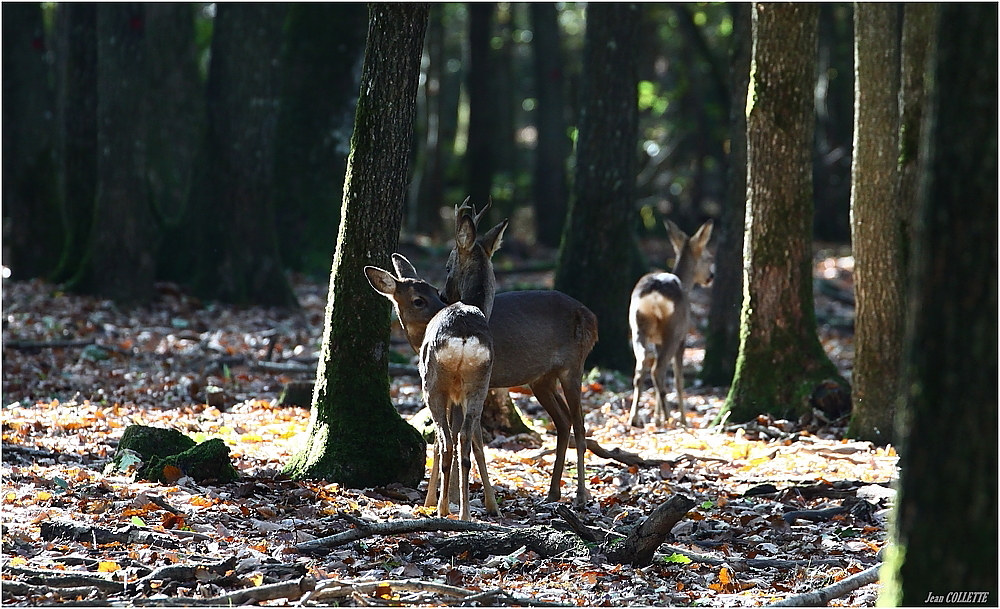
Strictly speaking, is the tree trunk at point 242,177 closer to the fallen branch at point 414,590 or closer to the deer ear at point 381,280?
the deer ear at point 381,280

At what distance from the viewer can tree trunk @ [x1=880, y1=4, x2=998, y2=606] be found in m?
3.58

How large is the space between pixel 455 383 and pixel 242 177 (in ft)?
36.9

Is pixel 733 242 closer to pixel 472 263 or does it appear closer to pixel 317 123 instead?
pixel 472 263

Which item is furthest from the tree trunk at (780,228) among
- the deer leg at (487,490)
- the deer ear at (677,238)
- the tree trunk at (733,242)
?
the deer leg at (487,490)

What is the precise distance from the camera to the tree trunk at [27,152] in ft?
60.5

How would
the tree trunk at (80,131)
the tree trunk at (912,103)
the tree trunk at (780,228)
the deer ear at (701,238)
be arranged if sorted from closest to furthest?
the tree trunk at (912,103)
the tree trunk at (780,228)
the deer ear at (701,238)
the tree trunk at (80,131)

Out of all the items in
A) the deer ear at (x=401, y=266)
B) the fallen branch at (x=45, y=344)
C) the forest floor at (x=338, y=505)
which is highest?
the deer ear at (x=401, y=266)

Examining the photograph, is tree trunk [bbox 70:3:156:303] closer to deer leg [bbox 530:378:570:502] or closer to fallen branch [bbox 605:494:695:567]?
deer leg [bbox 530:378:570:502]

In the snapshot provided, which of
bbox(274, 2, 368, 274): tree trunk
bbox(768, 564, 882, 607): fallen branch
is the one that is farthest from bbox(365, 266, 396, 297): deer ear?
bbox(274, 2, 368, 274): tree trunk

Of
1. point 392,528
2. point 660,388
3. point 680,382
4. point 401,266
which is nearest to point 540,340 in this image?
point 401,266

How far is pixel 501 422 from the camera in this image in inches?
419

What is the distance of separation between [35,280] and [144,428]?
10.8 metres

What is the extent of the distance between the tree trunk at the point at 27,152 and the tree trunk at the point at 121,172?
2034 mm

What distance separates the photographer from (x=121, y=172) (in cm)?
1645
